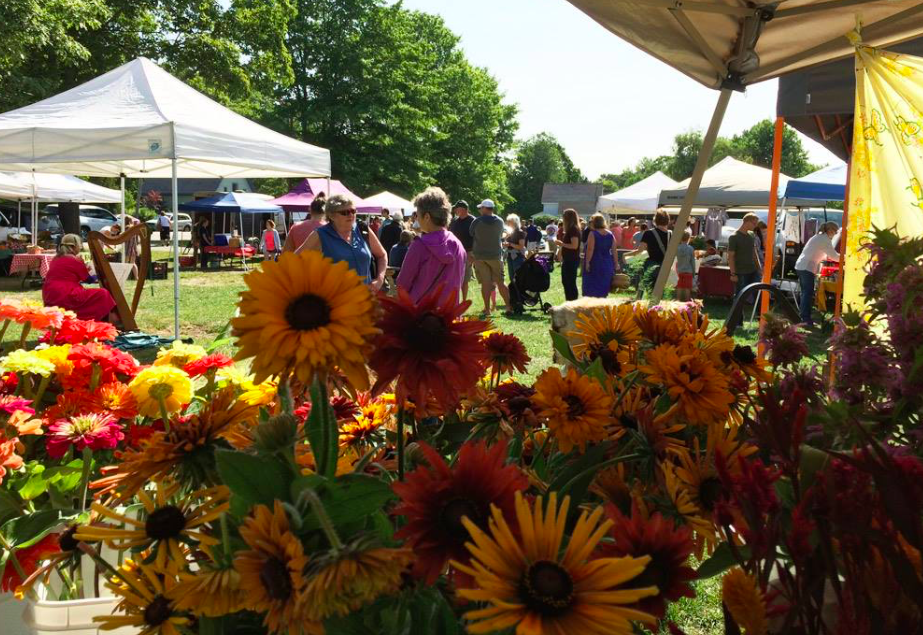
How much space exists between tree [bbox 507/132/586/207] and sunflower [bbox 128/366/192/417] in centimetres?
8252

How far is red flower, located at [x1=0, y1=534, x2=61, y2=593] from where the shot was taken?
113 centimetres

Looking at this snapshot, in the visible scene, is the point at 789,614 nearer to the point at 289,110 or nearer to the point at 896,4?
the point at 896,4

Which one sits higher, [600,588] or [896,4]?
[896,4]

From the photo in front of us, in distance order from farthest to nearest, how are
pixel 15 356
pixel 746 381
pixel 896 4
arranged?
pixel 896 4, pixel 15 356, pixel 746 381

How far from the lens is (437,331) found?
2.22 ft

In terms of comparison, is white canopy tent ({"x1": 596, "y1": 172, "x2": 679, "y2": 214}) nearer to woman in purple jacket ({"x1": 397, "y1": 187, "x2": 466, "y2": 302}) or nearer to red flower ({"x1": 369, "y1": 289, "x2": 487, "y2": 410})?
woman in purple jacket ({"x1": 397, "y1": 187, "x2": 466, "y2": 302})

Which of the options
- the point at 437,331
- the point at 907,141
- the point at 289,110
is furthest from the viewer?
the point at 289,110

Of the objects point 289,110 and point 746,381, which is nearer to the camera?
point 746,381

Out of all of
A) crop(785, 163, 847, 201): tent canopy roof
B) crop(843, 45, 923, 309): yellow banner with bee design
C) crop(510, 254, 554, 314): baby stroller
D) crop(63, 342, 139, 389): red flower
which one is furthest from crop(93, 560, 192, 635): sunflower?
crop(785, 163, 847, 201): tent canopy roof

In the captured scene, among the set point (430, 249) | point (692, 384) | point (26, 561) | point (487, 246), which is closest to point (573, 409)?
point (692, 384)

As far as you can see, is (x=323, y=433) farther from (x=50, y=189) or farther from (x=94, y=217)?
(x=94, y=217)

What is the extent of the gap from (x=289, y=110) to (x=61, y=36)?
66.5ft

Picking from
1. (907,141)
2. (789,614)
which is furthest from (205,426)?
(907,141)

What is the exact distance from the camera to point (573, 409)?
85 cm
